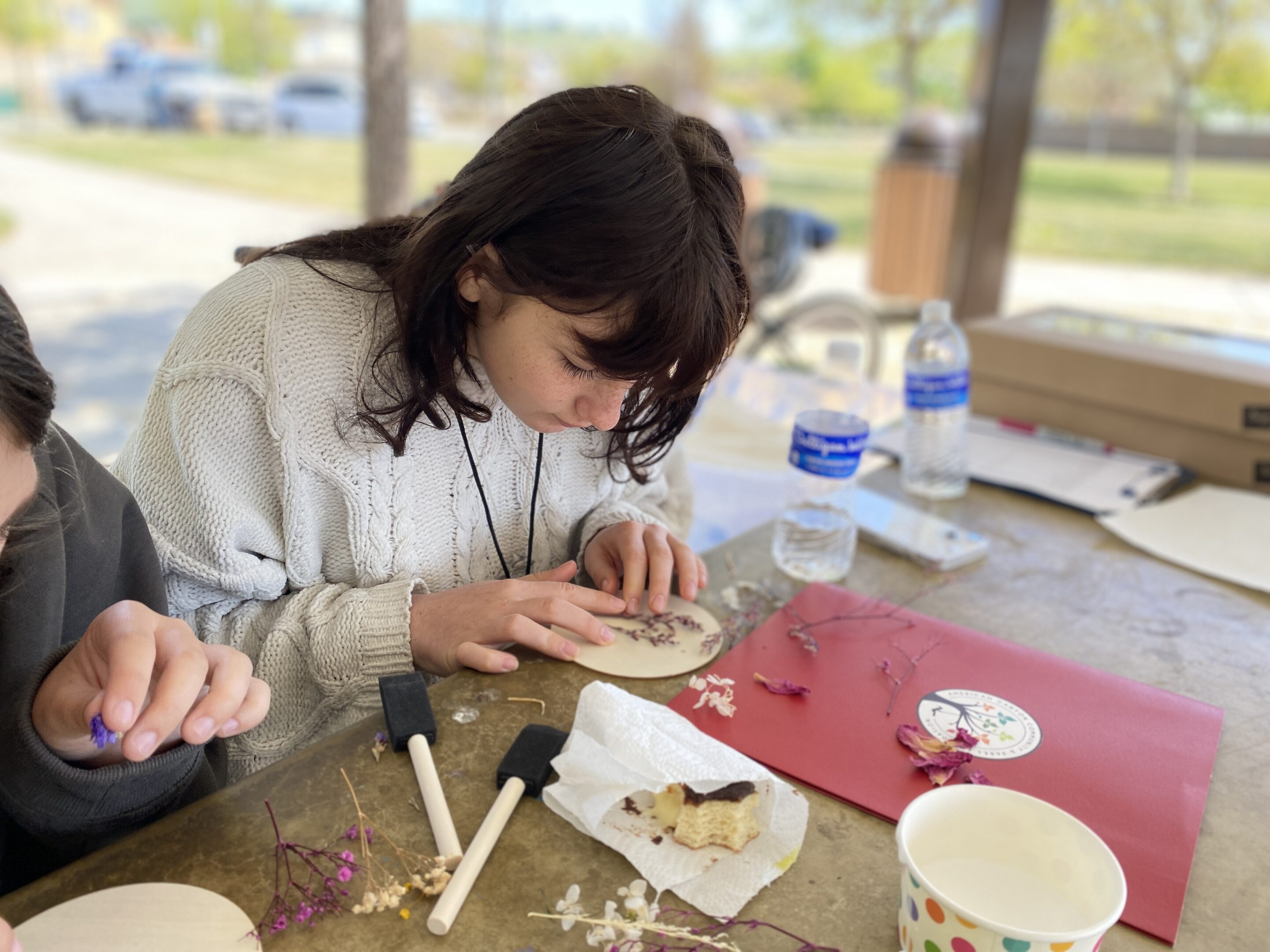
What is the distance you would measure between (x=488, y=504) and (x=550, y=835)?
0.53 meters

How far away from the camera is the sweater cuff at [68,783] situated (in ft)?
2.30

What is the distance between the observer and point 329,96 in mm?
4547

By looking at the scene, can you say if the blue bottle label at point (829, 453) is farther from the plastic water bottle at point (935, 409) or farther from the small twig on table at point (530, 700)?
the small twig on table at point (530, 700)

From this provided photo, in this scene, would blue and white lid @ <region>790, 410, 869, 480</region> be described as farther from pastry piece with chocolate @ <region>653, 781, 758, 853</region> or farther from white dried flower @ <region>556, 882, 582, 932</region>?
white dried flower @ <region>556, 882, 582, 932</region>

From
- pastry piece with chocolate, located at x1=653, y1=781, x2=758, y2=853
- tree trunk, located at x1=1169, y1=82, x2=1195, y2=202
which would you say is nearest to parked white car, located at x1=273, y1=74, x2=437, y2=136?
pastry piece with chocolate, located at x1=653, y1=781, x2=758, y2=853

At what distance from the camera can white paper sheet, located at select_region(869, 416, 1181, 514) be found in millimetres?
1464

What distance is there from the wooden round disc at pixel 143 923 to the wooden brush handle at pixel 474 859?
4.6 inches

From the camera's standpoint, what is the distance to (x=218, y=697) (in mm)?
672

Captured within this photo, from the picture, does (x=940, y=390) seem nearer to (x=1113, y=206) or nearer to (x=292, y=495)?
(x=292, y=495)

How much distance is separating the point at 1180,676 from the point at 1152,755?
20 cm

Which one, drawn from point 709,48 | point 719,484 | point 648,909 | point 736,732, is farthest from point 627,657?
point 709,48

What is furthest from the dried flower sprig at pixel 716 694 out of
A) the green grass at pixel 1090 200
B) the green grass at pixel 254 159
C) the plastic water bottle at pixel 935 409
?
the green grass at pixel 1090 200

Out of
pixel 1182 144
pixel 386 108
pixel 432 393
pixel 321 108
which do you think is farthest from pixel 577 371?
pixel 1182 144

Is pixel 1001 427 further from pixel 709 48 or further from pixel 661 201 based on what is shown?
pixel 709 48
